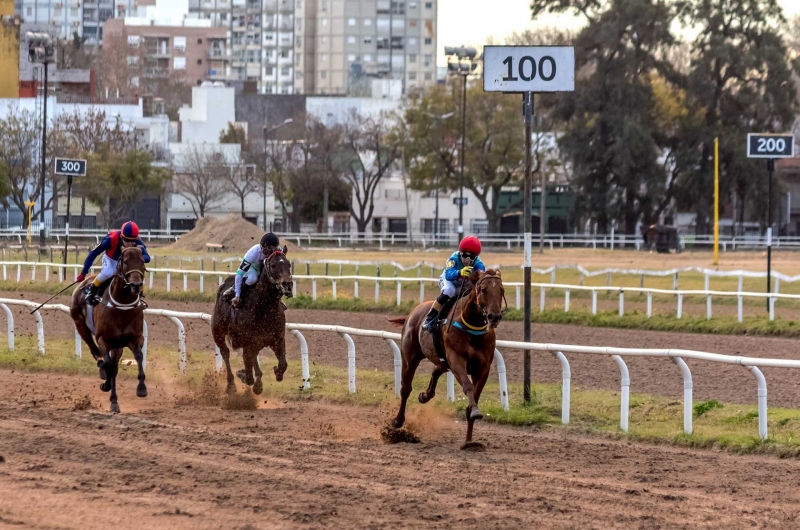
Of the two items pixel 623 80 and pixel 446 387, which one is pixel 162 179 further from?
pixel 446 387

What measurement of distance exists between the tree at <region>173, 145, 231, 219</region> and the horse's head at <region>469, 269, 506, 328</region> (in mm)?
55217

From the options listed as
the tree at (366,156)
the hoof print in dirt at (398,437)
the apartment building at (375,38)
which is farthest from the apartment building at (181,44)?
the hoof print in dirt at (398,437)

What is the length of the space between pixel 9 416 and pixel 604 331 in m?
10.7

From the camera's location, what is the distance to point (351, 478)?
793 cm

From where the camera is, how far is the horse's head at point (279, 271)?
1173 centimetres

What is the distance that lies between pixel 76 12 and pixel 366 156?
91575 mm

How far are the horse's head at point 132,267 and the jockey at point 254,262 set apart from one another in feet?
3.31

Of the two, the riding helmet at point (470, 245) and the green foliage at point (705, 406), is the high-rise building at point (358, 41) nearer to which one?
the green foliage at point (705, 406)

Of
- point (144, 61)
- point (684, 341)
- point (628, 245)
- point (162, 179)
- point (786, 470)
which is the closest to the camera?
point (786, 470)

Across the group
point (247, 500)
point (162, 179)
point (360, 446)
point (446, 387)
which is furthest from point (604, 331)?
point (162, 179)

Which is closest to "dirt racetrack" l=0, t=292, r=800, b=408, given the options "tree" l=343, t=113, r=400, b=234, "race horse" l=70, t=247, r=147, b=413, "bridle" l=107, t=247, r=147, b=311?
"race horse" l=70, t=247, r=147, b=413

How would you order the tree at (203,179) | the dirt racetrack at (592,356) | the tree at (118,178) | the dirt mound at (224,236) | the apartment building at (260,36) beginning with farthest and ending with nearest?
the apartment building at (260,36), the tree at (203,179), the tree at (118,178), the dirt mound at (224,236), the dirt racetrack at (592,356)

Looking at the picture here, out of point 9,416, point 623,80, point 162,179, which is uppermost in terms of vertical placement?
point 623,80

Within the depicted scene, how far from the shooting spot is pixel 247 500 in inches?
282
